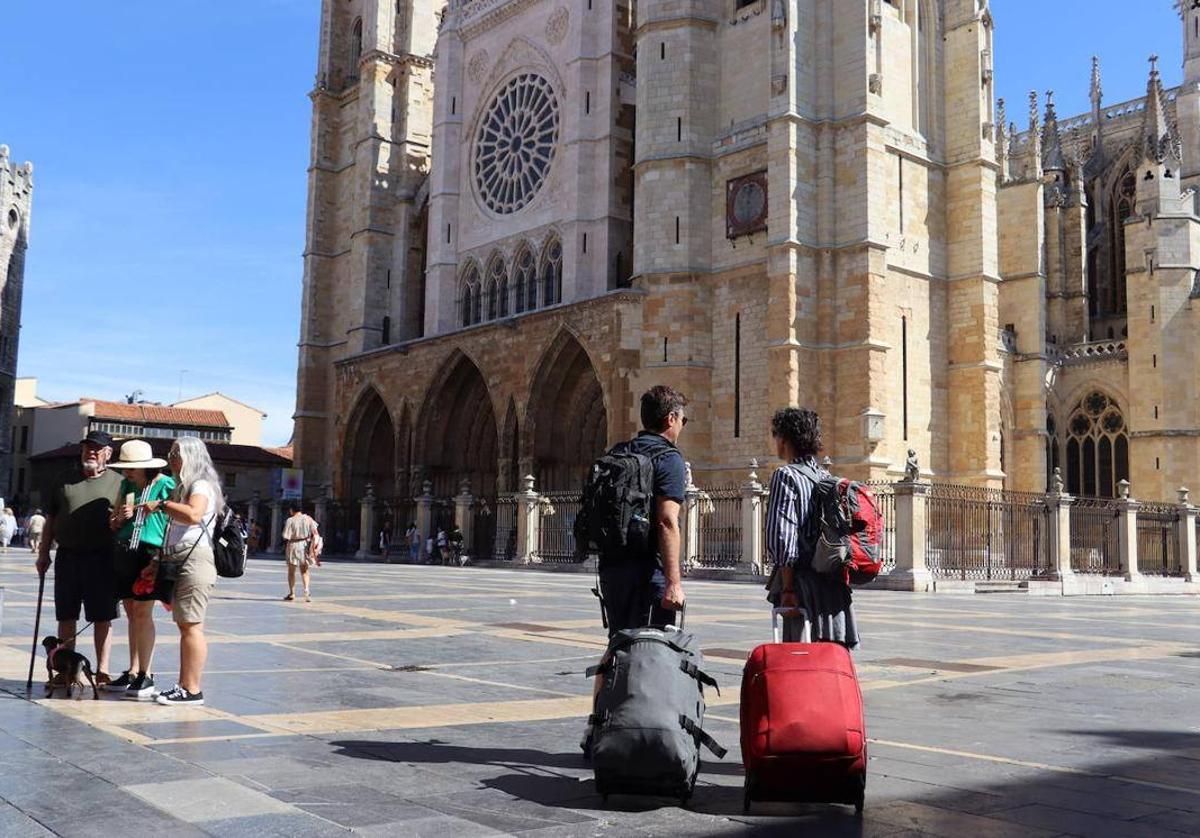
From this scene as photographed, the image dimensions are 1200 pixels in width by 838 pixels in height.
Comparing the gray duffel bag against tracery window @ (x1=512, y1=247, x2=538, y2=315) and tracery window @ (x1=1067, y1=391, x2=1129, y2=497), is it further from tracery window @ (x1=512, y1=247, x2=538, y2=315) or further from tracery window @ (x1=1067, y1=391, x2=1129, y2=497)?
tracery window @ (x1=1067, y1=391, x2=1129, y2=497)

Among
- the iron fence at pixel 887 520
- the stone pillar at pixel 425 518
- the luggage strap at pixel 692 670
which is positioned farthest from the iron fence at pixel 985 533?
the luggage strap at pixel 692 670

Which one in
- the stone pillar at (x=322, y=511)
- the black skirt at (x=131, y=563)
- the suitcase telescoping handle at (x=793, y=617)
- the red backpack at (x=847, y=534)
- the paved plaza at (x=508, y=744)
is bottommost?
the paved plaza at (x=508, y=744)

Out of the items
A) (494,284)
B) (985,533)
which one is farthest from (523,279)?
(985,533)

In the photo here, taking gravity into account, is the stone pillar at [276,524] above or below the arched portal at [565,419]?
below

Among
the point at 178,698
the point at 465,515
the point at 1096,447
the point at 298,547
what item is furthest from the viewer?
the point at 1096,447

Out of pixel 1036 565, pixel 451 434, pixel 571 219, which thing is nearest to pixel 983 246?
pixel 1036 565

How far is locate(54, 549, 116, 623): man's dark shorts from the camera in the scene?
6.18 m

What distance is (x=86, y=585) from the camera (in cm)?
621

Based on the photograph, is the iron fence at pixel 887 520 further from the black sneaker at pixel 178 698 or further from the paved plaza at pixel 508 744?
the black sneaker at pixel 178 698

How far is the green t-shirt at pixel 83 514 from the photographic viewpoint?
6188 mm

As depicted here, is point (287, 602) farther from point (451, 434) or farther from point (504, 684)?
point (451, 434)

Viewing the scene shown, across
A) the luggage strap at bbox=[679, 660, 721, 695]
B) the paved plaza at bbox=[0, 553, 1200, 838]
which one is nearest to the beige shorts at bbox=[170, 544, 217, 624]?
the paved plaza at bbox=[0, 553, 1200, 838]

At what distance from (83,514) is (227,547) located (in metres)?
0.89

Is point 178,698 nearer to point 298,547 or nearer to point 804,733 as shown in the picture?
point 804,733
